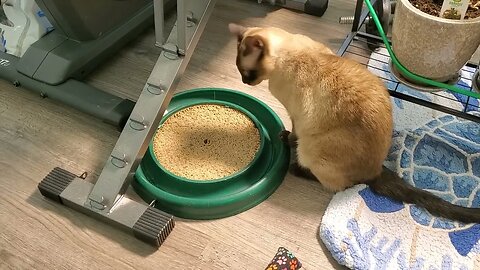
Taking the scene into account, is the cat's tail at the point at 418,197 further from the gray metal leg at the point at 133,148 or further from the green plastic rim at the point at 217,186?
the gray metal leg at the point at 133,148

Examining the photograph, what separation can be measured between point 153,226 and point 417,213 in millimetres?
698

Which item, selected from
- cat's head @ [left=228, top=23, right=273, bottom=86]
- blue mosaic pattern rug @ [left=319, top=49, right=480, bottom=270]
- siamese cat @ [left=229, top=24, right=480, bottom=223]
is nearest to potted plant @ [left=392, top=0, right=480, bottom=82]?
siamese cat @ [left=229, top=24, right=480, bottom=223]

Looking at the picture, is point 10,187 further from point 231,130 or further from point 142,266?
point 231,130

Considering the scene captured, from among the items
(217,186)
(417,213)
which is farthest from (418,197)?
(217,186)

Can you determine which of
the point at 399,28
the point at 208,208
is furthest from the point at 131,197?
the point at 399,28

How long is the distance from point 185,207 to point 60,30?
0.85 metres

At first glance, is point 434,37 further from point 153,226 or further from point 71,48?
point 71,48

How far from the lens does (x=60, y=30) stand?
5.70 feet

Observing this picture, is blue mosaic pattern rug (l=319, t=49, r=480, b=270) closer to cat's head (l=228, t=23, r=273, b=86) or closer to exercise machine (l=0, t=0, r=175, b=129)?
cat's head (l=228, t=23, r=273, b=86)

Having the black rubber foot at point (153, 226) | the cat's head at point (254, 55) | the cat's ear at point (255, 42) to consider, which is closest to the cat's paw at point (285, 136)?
the cat's head at point (254, 55)

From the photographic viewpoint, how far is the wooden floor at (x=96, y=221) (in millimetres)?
1272

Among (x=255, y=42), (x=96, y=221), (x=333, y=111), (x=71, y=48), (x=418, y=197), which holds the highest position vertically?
(x=255, y=42)

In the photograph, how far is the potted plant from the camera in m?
1.20

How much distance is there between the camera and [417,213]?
1.32 metres
